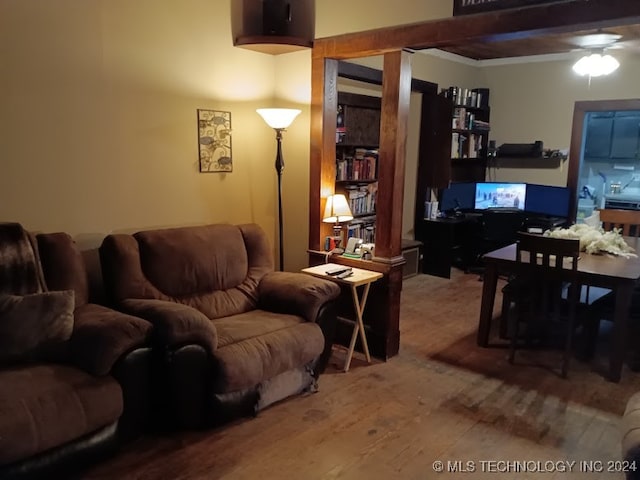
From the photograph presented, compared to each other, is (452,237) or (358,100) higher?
(358,100)

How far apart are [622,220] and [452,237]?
1.68m

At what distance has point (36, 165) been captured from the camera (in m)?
2.90

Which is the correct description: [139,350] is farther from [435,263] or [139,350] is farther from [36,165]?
[435,263]

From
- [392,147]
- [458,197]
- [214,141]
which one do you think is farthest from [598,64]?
[214,141]

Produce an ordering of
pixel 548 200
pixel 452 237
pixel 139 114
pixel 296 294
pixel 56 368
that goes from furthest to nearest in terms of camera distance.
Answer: pixel 548 200 → pixel 452 237 → pixel 139 114 → pixel 296 294 → pixel 56 368

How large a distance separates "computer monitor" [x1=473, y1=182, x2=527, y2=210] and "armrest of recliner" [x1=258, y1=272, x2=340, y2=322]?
363 cm

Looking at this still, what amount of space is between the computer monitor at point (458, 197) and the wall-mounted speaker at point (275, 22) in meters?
3.26

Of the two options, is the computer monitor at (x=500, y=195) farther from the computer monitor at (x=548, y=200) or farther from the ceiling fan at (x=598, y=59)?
the ceiling fan at (x=598, y=59)

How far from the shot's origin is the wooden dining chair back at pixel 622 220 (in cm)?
480

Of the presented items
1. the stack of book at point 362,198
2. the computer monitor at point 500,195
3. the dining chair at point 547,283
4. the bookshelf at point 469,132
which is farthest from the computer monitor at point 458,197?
the dining chair at point 547,283

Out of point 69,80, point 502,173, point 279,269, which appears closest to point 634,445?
point 279,269

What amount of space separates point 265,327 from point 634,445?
187cm

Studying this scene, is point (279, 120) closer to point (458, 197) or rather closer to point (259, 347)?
point (259, 347)

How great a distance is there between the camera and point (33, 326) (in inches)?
94.9
